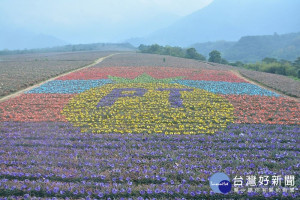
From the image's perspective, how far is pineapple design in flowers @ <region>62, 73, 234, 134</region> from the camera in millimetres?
11703

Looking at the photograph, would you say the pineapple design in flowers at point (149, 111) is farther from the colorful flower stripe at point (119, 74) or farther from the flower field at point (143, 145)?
the colorful flower stripe at point (119, 74)

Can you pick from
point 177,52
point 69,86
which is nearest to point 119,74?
point 69,86

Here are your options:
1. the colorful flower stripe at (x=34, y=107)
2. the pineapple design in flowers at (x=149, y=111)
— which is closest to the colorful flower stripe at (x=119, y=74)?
the pineapple design in flowers at (x=149, y=111)

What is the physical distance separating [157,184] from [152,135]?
3.85m

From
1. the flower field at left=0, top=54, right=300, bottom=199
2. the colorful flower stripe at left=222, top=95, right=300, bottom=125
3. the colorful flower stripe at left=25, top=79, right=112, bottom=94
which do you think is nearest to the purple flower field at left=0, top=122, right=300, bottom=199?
the flower field at left=0, top=54, right=300, bottom=199

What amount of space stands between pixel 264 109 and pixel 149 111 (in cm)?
789

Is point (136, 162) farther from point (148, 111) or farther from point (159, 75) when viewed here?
point (159, 75)

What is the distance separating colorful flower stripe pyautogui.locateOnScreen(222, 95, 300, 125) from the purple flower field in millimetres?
1895

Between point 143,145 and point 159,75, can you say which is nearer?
point 143,145

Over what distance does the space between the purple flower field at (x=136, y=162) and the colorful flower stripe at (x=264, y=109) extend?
1895 mm

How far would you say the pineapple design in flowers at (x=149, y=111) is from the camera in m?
11.7

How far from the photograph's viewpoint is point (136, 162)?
26.3 ft

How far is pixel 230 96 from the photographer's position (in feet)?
61.1

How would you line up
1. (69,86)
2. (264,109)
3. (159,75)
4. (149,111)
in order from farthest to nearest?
(159,75) < (69,86) < (264,109) < (149,111)
